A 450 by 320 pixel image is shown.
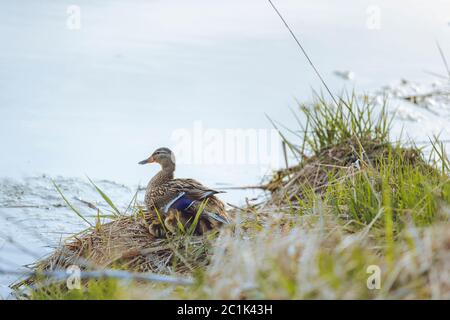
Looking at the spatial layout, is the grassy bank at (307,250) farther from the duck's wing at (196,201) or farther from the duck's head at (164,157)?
the duck's head at (164,157)

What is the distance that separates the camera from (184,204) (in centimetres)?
426

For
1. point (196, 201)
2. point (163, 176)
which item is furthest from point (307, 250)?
point (163, 176)

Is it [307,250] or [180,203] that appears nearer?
[307,250]

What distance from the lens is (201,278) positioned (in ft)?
9.48

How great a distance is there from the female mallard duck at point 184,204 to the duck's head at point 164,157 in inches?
8.0

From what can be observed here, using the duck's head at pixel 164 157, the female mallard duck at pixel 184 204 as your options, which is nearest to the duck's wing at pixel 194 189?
the female mallard duck at pixel 184 204

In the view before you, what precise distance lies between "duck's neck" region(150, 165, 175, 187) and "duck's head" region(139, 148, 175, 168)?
0.02 metres

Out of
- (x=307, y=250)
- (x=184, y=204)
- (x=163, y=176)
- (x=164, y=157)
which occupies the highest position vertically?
(x=164, y=157)

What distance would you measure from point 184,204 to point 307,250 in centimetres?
156

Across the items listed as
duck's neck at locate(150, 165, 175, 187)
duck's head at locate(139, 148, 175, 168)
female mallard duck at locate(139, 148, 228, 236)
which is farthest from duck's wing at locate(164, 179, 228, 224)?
duck's head at locate(139, 148, 175, 168)

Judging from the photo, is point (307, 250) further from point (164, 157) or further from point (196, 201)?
point (164, 157)

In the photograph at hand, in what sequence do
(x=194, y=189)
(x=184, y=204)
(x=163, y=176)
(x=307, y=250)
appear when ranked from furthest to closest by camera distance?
(x=163, y=176)
(x=194, y=189)
(x=184, y=204)
(x=307, y=250)

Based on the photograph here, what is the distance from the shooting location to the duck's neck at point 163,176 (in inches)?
184
